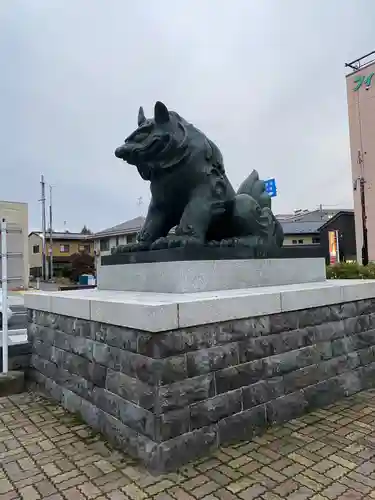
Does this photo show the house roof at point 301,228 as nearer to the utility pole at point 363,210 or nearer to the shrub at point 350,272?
the utility pole at point 363,210

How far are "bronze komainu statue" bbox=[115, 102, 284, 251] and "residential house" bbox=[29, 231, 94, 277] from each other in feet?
110

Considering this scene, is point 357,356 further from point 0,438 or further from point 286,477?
point 0,438

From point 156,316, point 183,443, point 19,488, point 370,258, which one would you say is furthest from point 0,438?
point 370,258

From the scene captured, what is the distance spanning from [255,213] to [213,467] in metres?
2.44

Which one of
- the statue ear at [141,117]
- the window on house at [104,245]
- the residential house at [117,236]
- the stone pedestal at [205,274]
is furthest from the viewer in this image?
the window on house at [104,245]

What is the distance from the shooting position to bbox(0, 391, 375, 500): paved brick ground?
2.05 metres

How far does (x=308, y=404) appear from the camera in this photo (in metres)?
3.21

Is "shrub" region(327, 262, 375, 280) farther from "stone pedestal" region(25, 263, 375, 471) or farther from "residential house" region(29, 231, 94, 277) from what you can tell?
"residential house" region(29, 231, 94, 277)

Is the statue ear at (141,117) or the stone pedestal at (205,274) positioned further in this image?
the statue ear at (141,117)

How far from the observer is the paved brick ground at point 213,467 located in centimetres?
205

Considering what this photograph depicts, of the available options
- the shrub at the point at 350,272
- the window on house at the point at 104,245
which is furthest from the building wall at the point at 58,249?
the shrub at the point at 350,272

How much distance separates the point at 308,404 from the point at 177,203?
6.92 feet

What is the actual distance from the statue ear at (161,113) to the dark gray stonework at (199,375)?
73.0 inches

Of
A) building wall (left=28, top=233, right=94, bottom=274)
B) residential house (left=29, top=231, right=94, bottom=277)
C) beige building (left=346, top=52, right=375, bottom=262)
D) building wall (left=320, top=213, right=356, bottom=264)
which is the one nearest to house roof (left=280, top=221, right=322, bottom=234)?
building wall (left=320, top=213, right=356, bottom=264)
